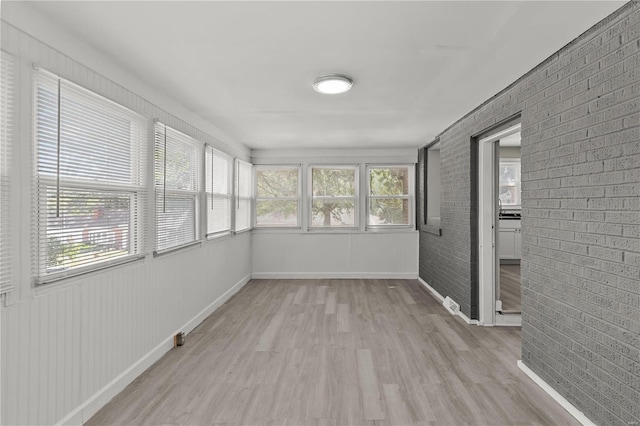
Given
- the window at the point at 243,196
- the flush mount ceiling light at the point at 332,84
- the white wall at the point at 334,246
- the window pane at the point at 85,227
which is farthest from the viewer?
the white wall at the point at 334,246

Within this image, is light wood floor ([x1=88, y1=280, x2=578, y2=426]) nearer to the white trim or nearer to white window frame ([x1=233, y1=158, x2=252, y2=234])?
the white trim

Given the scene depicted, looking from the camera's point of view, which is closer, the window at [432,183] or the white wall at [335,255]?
the window at [432,183]

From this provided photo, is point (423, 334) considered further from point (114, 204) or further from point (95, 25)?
point (95, 25)

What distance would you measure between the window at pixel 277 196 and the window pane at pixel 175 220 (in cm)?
270

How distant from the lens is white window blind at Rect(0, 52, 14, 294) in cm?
168

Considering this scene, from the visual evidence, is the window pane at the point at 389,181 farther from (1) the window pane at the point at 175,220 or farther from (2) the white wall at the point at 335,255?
(1) the window pane at the point at 175,220

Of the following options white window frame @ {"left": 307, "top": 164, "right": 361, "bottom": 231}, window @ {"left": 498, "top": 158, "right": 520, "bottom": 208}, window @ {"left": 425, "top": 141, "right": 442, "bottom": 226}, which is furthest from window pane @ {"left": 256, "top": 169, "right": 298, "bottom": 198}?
window @ {"left": 498, "top": 158, "right": 520, "bottom": 208}

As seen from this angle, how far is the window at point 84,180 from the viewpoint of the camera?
191 cm

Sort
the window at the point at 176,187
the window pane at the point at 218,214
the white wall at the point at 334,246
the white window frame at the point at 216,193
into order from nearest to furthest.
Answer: the window at the point at 176,187 < the white window frame at the point at 216,193 < the window pane at the point at 218,214 < the white wall at the point at 334,246

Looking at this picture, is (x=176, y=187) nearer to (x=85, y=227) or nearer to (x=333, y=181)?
(x=85, y=227)

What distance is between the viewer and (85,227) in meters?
2.21

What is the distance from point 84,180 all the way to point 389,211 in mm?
5213

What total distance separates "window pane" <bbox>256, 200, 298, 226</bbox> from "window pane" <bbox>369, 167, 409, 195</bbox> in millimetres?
1527

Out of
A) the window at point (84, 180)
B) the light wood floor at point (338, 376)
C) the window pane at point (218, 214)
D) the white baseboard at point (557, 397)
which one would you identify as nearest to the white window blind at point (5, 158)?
the window at point (84, 180)
